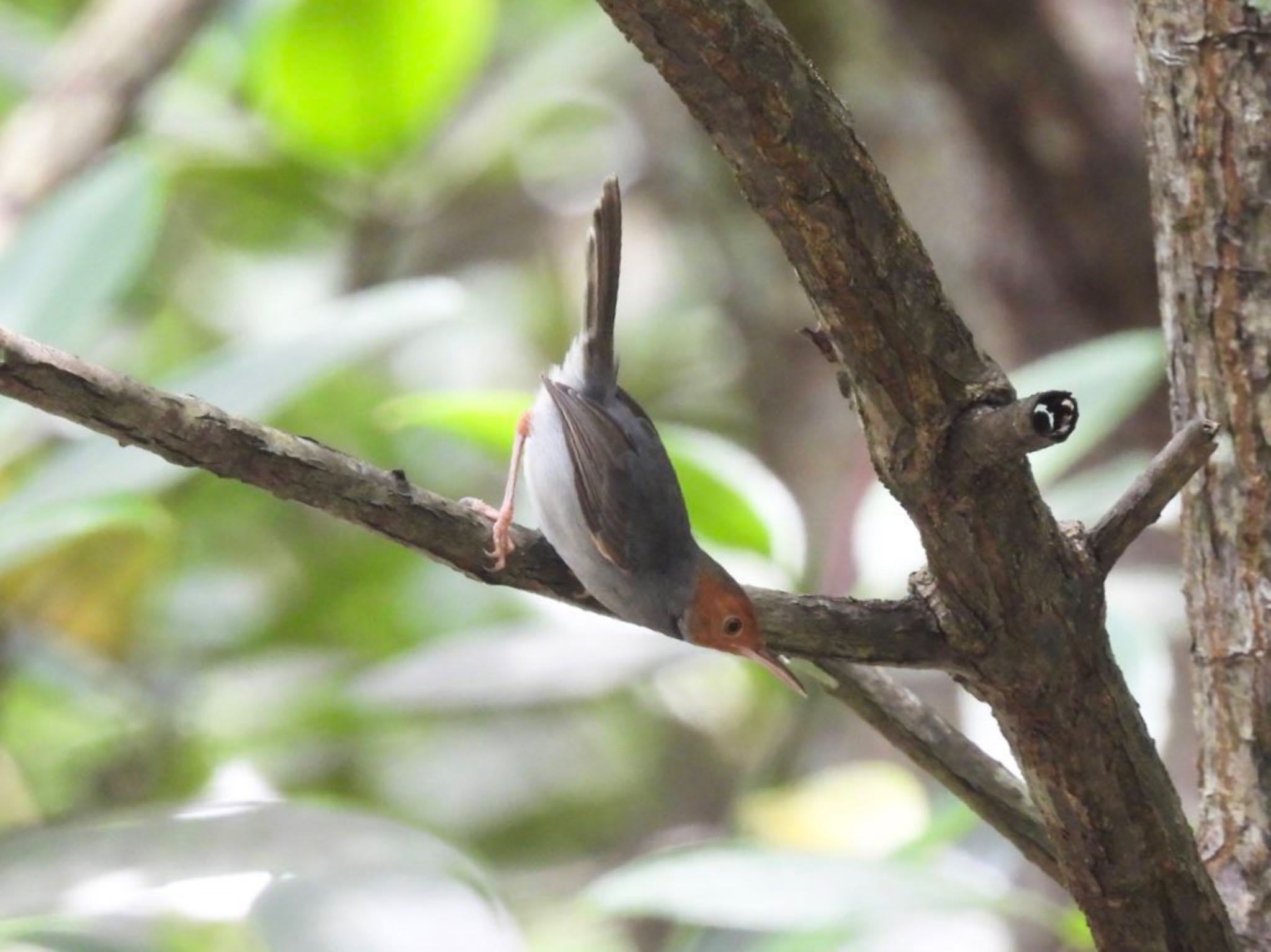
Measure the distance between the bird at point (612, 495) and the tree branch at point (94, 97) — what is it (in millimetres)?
1265

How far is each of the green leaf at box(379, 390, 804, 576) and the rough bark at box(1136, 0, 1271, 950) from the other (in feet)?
Answer: 3.33

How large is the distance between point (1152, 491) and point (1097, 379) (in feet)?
3.32

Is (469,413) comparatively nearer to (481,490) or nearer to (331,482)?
(331,482)

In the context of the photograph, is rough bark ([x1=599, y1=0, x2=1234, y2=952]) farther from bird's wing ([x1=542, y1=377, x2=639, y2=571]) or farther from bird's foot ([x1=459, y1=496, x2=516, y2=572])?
bird's wing ([x1=542, y1=377, x2=639, y2=571])

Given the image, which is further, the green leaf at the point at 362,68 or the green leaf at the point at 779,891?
the green leaf at the point at 362,68

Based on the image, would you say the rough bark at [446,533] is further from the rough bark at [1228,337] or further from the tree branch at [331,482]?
the rough bark at [1228,337]

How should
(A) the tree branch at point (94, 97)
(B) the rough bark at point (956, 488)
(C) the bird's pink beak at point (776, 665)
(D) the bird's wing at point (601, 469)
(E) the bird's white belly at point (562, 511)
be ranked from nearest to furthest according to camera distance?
(B) the rough bark at point (956, 488), (E) the bird's white belly at point (562, 511), (C) the bird's pink beak at point (776, 665), (D) the bird's wing at point (601, 469), (A) the tree branch at point (94, 97)

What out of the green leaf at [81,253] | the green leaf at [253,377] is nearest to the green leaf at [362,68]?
the green leaf at [81,253]

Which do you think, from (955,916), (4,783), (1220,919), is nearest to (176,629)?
(4,783)

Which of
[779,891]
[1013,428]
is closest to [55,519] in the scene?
[779,891]

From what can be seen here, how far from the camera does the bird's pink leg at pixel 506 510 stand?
1.39m

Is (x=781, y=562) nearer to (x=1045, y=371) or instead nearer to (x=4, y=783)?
(x=1045, y=371)

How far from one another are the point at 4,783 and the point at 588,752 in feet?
7.12

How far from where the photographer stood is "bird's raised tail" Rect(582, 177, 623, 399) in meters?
2.22
